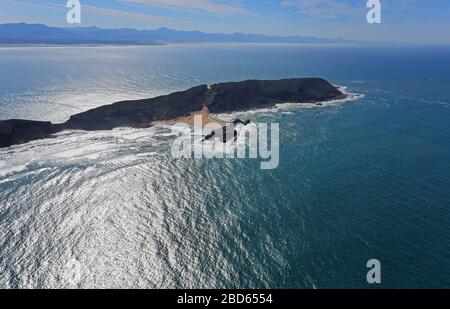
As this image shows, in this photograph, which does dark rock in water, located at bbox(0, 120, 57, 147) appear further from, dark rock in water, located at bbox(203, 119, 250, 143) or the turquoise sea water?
dark rock in water, located at bbox(203, 119, 250, 143)

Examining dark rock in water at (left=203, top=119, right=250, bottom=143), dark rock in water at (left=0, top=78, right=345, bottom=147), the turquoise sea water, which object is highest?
dark rock in water at (left=0, top=78, right=345, bottom=147)

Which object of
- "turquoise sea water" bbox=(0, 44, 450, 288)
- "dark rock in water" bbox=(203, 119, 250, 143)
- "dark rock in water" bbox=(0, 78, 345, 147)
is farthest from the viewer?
"dark rock in water" bbox=(0, 78, 345, 147)

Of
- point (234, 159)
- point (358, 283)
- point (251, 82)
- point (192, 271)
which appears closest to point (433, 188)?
point (358, 283)

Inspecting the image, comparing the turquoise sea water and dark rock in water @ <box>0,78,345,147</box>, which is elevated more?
dark rock in water @ <box>0,78,345,147</box>

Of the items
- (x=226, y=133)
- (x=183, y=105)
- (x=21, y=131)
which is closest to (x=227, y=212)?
(x=226, y=133)

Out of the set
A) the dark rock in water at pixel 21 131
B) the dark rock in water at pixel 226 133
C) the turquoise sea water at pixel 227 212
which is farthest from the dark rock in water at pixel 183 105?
the dark rock in water at pixel 226 133

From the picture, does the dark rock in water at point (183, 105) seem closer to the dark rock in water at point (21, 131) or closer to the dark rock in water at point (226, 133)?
the dark rock in water at point (21, 131)

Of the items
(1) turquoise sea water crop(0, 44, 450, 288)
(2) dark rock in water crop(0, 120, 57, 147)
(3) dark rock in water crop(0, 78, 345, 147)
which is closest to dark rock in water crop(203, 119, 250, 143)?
(1) turquoise sea water crop(0, 44, 450, 288)

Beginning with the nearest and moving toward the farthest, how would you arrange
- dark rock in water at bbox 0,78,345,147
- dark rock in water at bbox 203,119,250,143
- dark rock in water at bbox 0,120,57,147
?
1. dark rock in water at bbox 0,120,57,147
2. dark rock in water at bbox 203,119,250,143
3. dark rock in water at bbox 0,78,345,147

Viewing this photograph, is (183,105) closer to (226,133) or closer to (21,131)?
(226,133)
